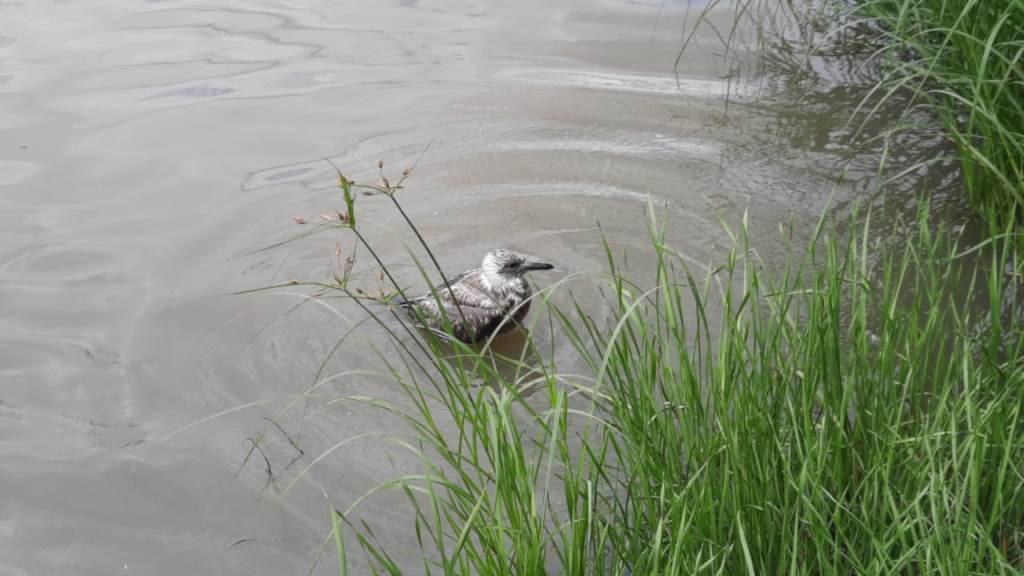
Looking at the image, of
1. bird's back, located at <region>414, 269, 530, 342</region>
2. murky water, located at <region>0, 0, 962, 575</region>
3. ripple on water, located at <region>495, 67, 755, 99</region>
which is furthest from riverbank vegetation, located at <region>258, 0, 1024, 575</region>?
ripple on water, located at <region>495, 67, 755, 99</region>

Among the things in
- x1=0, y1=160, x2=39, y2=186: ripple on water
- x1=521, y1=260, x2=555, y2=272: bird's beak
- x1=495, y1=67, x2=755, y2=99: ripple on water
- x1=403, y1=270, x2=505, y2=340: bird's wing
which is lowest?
x1=403, y1=270, x2=505, y2=340: bird's wing

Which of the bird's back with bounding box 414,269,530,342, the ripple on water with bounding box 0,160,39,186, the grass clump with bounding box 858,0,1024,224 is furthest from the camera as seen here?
the ripple on water with bounding box 0,160,39,186

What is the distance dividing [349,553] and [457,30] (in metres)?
5.64

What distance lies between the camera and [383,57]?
340 inches

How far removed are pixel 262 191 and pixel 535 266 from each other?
2166mm

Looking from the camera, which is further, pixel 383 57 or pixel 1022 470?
pixel 383 57

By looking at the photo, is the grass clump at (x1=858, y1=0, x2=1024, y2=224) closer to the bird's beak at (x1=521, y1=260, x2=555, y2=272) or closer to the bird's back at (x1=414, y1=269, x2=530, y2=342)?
the bird's beak at (x1=521, y1=260, x2=555, y2=272)

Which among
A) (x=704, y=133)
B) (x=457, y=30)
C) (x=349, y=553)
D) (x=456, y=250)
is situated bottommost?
(x=349, y=553)

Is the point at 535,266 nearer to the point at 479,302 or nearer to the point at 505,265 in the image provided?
the point at 505,265

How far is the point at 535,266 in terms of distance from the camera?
5918 mm

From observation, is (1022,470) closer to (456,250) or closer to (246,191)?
(456,250)

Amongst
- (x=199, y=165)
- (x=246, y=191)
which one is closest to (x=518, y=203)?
(x=246, y=191)

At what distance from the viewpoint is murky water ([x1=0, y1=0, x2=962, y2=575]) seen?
15.9 feet

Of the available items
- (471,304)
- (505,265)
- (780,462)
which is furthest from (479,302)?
(780,462)
